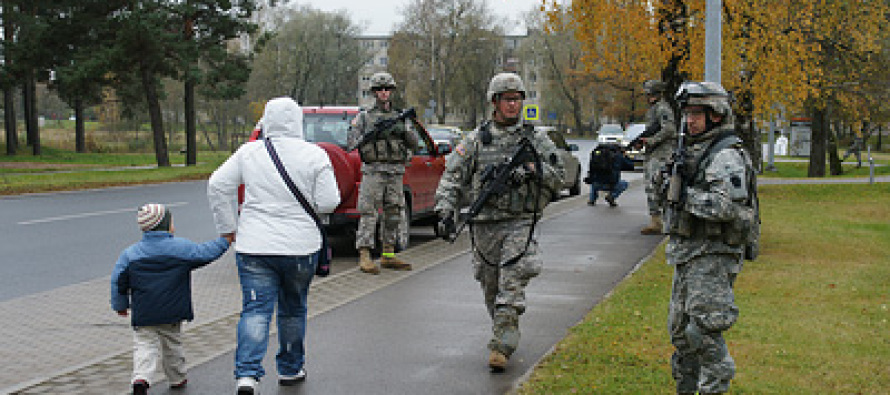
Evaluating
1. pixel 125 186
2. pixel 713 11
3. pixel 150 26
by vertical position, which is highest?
pixel 150 26

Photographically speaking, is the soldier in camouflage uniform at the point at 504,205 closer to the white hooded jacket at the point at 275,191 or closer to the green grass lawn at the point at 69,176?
the white hooded jacket at the point at 275,191

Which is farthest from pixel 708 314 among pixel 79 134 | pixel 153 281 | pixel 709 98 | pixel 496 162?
pixel 79 134

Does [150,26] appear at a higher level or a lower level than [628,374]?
higher

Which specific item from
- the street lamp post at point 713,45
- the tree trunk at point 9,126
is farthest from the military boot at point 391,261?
the tree trunk at point 9,126

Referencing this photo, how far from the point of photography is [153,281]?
5.46m

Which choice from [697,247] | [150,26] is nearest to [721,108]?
[697,247]

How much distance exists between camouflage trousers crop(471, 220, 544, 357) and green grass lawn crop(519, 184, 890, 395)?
336 millimetres

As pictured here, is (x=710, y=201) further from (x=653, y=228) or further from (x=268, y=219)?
(x=653, y=228)

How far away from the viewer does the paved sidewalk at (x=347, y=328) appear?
5898mm

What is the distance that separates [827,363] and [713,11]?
16.9ft

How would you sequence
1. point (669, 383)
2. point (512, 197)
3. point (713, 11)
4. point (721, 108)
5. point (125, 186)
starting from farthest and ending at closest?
point (125, 186) → point (713, 11) → point (512, 197) → point (669, 383) → point (721, 108)

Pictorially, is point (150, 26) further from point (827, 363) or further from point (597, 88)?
point (597, 88)

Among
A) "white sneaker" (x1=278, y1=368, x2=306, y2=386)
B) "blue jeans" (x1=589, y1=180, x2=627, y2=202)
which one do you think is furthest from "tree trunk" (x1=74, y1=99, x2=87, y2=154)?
"white sneaker" (x1=278, y1=368, x2=306, y2=386)

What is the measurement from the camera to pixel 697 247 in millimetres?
4945
